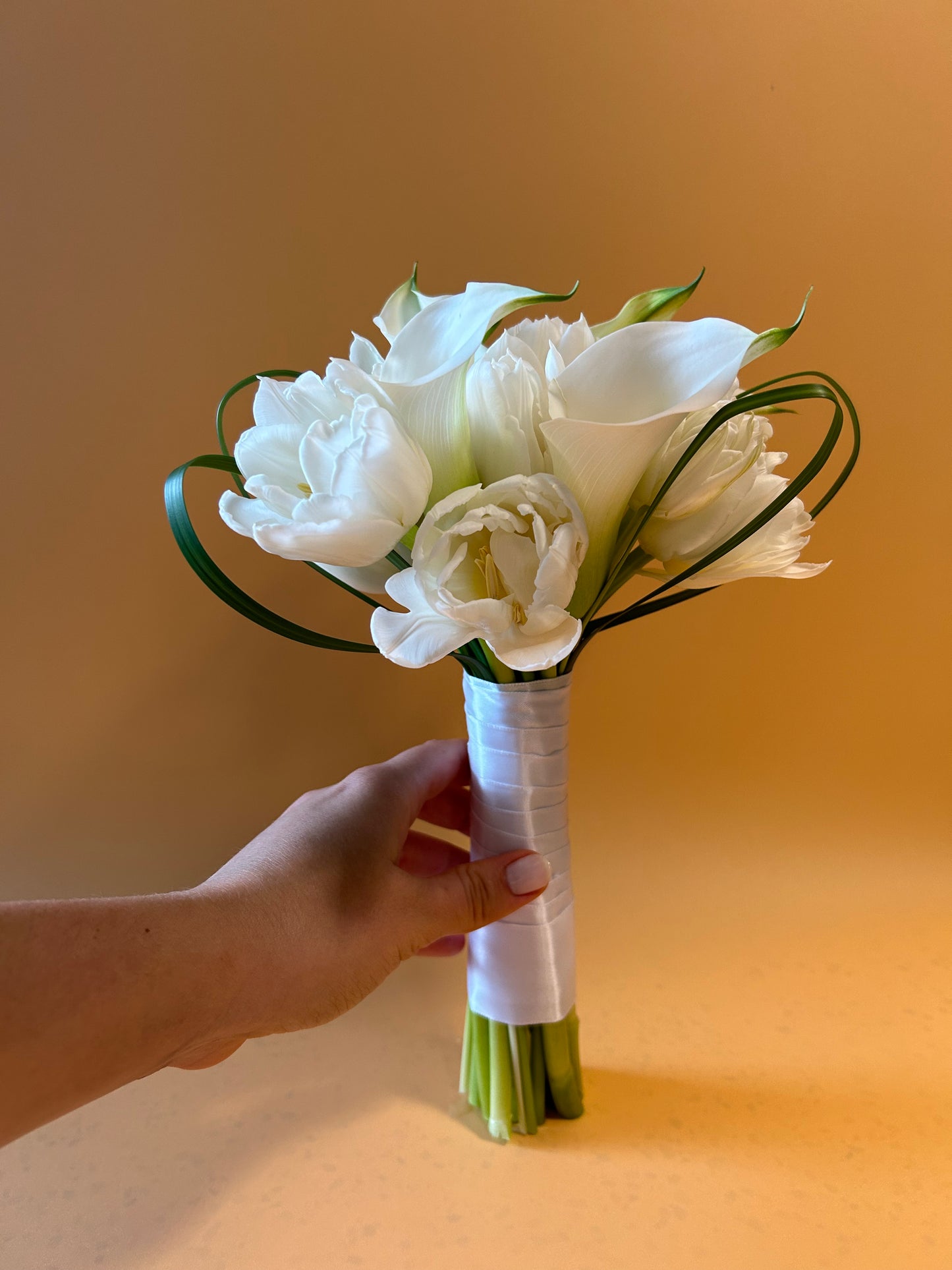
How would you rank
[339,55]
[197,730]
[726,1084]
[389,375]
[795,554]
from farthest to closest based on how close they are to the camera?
[197,730]
[339,55]
[726,1084]
[795,554]
[389,375]

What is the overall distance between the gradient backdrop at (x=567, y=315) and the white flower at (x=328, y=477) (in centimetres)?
65

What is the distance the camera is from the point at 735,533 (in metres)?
0.71

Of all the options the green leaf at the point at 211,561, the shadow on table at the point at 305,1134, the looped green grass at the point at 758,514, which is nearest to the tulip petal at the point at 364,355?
the green leaf at the point at 211,561

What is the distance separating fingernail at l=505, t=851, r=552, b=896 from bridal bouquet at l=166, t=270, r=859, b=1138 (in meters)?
0.02

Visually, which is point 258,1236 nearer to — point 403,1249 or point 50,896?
point 403,1249

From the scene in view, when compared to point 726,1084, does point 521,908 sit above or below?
above

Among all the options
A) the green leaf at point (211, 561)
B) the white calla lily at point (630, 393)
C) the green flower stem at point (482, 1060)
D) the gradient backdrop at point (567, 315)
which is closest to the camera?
the white calla lily at point (630, 393)

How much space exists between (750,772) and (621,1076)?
554 millimetres

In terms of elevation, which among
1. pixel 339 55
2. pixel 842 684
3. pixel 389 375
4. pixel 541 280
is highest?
pixel 339 55

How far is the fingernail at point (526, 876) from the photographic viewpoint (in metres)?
0.78

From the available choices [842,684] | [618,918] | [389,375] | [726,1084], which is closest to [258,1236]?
[726,1084]

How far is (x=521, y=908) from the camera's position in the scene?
2.66ft

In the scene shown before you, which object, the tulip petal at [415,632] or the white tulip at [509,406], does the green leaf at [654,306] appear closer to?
the white tulip at [509,406]

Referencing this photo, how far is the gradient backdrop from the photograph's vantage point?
118 centimetres
